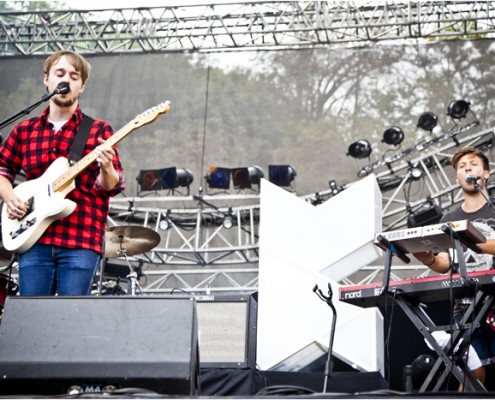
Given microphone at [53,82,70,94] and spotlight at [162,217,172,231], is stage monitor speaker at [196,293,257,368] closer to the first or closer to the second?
microphone at [53,82,70,94]

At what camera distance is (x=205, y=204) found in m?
10.4

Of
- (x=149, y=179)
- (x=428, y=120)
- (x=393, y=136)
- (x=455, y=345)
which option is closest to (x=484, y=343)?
(x=455, y=345)

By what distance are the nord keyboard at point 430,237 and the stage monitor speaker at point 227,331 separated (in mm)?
1056

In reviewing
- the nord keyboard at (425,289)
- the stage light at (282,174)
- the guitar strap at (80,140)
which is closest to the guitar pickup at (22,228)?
the guitar strap at (80,140)

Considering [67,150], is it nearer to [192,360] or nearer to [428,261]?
[192,360]

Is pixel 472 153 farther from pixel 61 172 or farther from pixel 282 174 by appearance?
pixel 282 174

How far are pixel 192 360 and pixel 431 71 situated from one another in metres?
8.77

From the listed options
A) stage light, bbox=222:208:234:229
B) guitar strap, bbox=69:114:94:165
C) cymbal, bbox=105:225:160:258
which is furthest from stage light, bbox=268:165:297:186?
guitar strap, bbox=69:114:94:165

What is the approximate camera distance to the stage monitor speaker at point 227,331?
13.8ft

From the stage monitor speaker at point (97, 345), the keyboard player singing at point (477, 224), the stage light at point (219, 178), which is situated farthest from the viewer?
the stage light at point (219, 178)

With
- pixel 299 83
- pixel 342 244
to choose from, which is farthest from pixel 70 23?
pixel 342 244

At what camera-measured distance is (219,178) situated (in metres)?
10.1

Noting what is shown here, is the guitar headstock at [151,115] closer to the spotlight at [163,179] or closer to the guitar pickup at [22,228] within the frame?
the guitar pickup at [22,228]

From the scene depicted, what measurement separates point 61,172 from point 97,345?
104cm
